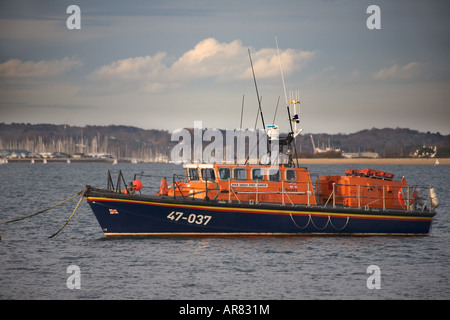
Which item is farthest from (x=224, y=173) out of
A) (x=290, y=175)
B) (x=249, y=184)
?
(x=290, y=175)

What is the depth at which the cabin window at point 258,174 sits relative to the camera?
80.2 feet

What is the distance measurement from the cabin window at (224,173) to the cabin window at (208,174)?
29 cm

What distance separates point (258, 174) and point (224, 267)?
5684mm

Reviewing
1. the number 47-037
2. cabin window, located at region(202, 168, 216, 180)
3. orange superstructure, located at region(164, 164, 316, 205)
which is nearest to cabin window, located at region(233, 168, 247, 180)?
orange superstructure, located at region(164, 164, 316, 205)

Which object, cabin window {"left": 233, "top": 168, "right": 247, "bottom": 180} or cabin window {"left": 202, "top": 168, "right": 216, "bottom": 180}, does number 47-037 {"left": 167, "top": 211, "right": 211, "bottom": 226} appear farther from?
cabin window {"left": 233, "top": 168, "right": 247, "bottom": 180}

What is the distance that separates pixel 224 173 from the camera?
24.3 m
